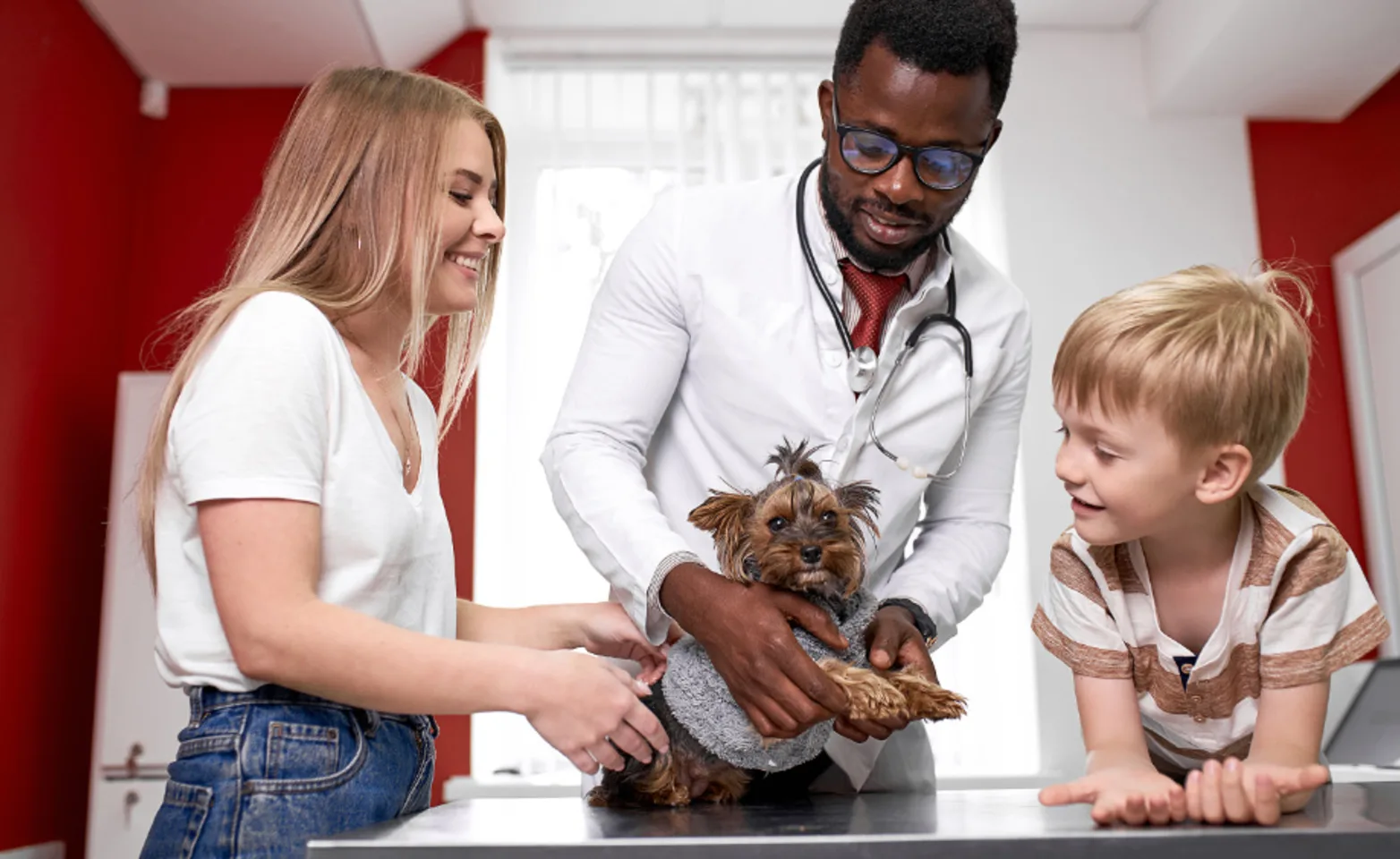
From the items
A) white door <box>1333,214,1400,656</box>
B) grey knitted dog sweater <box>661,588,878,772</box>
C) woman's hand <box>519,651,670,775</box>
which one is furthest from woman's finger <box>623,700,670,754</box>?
white door <box>1333,214,1400,656</box>

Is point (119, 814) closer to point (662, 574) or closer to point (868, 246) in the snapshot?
point (662, 574)

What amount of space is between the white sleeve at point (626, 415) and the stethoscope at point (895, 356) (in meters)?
0.21

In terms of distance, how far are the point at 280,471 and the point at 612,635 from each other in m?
0.69

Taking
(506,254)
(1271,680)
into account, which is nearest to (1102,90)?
(506,254)

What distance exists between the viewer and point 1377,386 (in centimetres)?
455

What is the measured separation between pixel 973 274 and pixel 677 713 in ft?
2.96

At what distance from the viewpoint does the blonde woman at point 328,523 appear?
115 cm

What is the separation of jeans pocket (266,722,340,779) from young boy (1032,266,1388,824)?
2.59ft

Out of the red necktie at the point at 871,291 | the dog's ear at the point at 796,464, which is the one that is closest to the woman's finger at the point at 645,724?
the dog's ear at the point at 796,464

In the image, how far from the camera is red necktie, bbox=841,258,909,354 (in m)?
1.82

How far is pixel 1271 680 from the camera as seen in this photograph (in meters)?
1.27

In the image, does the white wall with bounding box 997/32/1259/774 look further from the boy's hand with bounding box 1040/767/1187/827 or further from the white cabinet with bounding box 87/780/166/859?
the boy's hand with bounding box 1040/767/1187/827

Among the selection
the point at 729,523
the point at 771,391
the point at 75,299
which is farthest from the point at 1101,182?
the point at 75,299

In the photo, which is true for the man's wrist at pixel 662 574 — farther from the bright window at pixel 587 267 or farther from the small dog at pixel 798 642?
the bright window at pixel 587 267
